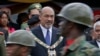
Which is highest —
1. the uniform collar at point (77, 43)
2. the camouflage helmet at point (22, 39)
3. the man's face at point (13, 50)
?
the uniform collar at point (77, 43)

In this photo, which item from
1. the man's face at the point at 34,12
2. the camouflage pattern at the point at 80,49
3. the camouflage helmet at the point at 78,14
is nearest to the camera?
the camouflage pattern at the point at 80,49

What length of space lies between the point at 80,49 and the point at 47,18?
4.29 metres

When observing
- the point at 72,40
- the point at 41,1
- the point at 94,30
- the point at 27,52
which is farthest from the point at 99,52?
the point at 41,1

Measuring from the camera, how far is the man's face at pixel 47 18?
9.34 m

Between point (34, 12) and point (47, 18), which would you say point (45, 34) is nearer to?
point (47, 18)

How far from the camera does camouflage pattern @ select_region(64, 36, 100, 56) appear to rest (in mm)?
5133

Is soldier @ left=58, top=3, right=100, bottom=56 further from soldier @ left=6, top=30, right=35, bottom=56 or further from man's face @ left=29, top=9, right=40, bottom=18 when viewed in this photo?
man's face @ left=29, top=9, right=40, bottom=18

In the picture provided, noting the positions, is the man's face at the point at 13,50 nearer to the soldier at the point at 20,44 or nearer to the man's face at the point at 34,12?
the soldier at the point at 20,44

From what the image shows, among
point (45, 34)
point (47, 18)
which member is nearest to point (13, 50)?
point (45, 34)

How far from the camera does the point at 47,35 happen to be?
9320mm

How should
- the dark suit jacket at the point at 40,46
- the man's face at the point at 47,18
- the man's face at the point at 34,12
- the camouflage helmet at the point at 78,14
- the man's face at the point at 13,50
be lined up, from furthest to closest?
the man's face at the point at 34,12 < the man's face at the point at 47,18 < the dark suit jacket at the point at 40,46 < the man's face at the point at 13,50 < the camouflage helmet at the point at 78,14

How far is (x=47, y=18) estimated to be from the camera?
9.42 m

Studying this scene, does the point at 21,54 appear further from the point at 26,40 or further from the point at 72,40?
the point at 72,40

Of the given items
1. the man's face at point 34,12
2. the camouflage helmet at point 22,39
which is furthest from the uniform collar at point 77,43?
the man's face at point 34,12
